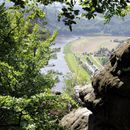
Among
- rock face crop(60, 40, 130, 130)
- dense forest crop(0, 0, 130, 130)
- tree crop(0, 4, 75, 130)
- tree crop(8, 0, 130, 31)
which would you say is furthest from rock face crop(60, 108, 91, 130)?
tree crop(8, 0, 130, 31)

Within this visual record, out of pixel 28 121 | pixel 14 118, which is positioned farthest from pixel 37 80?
pixel 28 121

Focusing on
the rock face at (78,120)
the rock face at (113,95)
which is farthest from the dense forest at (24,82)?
the rock face at (113,95)

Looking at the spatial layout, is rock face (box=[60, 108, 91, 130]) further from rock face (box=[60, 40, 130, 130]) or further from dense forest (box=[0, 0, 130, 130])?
rock face (box=[60, 40, 130, 130])

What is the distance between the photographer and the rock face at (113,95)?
64.2 ft

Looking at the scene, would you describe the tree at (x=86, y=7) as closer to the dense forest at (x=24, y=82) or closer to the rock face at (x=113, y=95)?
the dense forest at (x=24, y=82)

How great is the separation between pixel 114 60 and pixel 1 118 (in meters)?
8.22

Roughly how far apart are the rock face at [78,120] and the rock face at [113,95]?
8.80 ft

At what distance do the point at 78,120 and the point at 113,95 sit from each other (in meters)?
6.72

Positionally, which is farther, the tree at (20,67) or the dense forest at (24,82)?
the tree at (20,67)

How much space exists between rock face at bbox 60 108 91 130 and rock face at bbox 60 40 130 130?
2681mm

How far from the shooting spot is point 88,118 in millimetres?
25250

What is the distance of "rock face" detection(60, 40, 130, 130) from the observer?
770 inches

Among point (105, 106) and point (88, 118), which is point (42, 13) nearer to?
point (105, 106)

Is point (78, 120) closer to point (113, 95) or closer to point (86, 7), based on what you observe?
point (113, 95)
